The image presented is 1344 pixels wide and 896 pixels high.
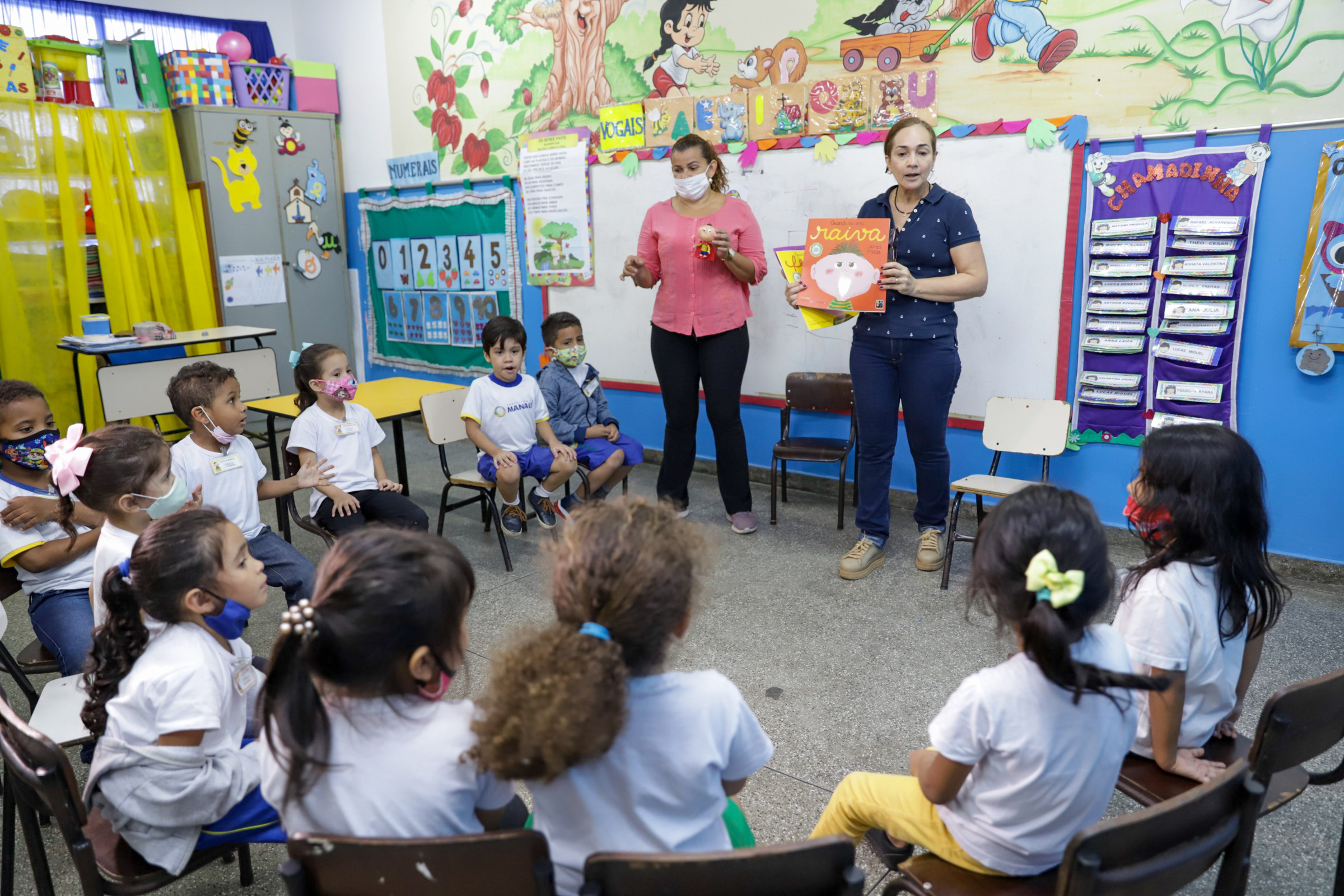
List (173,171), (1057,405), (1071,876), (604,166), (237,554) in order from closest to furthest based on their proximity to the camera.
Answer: (1071,876)
(237,554)
(1057,405)
(604,166)
(173,171)

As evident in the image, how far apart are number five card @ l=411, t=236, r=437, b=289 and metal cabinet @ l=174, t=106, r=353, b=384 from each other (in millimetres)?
812

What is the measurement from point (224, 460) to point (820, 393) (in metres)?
2.51

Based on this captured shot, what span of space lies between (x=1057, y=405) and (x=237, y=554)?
288 cm

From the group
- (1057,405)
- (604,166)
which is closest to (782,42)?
(604,166)

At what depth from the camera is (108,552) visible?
5.65 feet

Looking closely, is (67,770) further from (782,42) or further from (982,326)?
(782,42)

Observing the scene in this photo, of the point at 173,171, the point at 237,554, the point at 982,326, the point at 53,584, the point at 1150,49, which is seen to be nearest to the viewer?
the point at 237,554

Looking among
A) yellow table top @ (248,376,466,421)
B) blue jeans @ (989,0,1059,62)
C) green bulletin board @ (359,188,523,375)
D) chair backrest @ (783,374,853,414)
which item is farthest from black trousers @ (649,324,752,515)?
green bulletin board @ (359,188,523,375)

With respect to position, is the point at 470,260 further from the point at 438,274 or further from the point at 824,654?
the point at 824,654

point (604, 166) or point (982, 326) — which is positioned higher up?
point (604, 166)

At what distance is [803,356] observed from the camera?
4.17m

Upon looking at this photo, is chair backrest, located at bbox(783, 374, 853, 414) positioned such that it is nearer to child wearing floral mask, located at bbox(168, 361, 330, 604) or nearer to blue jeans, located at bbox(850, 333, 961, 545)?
blue jeans, located at bbox(850, 333, 961, 545)

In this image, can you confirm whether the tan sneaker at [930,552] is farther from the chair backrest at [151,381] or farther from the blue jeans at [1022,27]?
the chair backrest at [151,381]

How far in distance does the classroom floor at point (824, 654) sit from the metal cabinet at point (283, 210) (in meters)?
2.80
